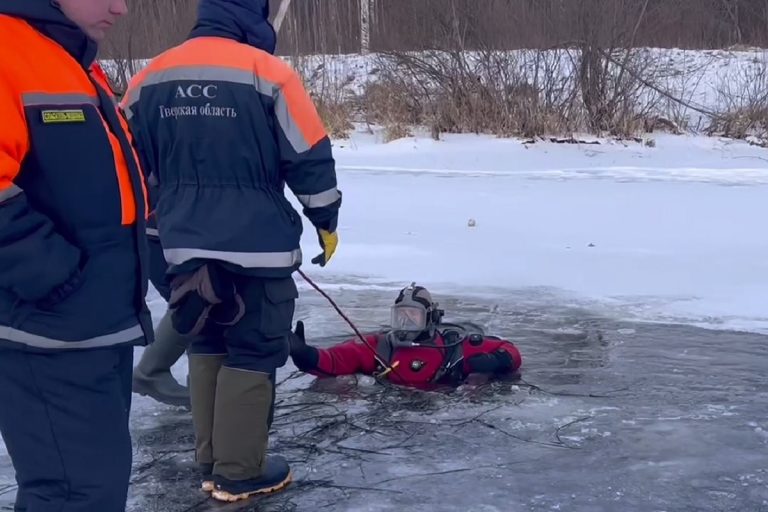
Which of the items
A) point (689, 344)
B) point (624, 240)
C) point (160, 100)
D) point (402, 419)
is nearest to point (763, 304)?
point (689, 344)

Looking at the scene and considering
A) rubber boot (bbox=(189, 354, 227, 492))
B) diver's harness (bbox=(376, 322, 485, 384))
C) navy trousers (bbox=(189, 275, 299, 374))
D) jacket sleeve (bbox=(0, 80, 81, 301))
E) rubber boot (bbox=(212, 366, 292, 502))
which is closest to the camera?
jacket sleeve (bbox=(0, 80, 81, 301))

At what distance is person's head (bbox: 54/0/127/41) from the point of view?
2.50 metres

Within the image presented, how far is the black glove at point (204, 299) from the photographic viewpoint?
11.1 feet

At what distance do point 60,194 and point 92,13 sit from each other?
0.46 metres

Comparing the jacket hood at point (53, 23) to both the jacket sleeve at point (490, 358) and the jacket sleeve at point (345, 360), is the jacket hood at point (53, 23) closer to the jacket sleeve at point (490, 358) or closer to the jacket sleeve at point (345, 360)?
the jacket sleeve at point (345, 360)

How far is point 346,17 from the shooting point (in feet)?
67.2

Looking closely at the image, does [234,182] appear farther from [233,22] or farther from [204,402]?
[204,402]

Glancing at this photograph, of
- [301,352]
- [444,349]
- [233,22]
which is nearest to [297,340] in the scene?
[301,352]

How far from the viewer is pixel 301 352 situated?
15.8ft

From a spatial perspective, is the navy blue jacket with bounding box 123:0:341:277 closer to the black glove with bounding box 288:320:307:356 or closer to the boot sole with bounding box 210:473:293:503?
the boot sole with bounding box 210:473:293:503

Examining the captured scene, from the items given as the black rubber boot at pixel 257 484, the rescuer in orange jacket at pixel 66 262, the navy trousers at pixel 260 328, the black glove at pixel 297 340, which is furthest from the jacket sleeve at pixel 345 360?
the rescuer in orange jacket at pixel 66 262

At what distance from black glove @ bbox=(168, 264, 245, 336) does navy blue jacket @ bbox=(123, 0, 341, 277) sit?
49mm

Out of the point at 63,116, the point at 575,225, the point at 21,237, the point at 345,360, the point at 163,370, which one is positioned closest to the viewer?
the point at 21,237

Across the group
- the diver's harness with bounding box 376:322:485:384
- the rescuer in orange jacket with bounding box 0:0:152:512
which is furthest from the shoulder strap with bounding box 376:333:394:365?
the rescuer in orange jacket with bounding box 0:0:152:512
